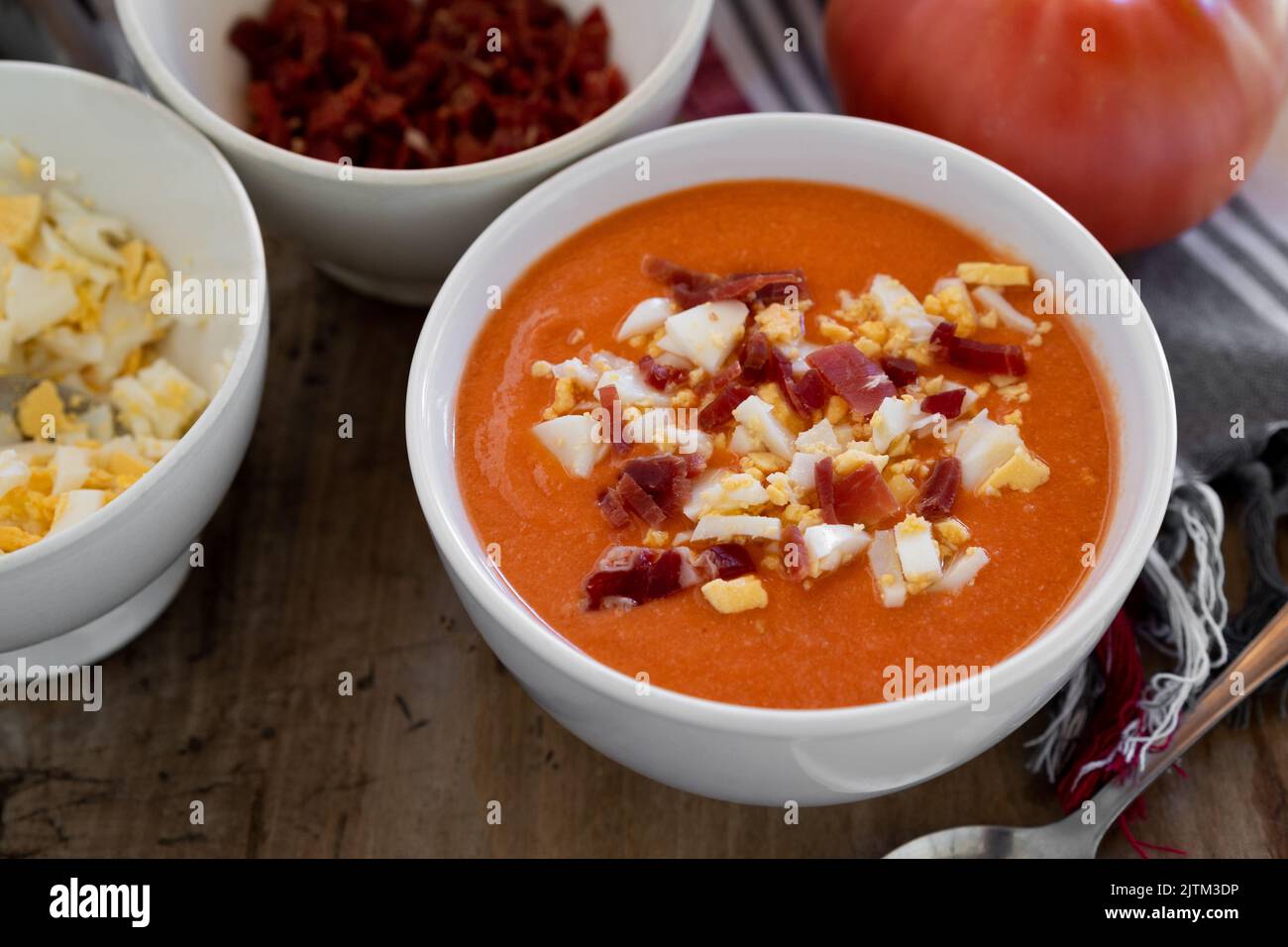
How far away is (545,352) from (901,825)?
90 cm

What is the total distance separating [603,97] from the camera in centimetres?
250

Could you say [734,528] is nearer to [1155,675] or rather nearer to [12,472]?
[1155,675]

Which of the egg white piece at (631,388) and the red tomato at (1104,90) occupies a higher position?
the red tomato at (1104,90)

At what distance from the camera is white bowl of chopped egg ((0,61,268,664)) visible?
1.95 metres

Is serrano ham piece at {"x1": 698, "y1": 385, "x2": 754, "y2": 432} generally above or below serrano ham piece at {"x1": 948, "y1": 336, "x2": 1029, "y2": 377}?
below

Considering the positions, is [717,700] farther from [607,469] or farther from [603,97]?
[603,97]

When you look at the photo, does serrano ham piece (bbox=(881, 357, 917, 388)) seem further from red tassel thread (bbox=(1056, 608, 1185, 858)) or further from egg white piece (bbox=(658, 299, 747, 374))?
red tassel thread (bbox=(1056, 608, 1185, 858))

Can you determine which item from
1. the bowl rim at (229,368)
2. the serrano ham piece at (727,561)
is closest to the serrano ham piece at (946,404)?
the serrano ham piece at (727,561)

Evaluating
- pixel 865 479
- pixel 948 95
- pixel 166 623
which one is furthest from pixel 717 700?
pixel 948 95

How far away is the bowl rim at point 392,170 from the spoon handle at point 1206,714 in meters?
1.28

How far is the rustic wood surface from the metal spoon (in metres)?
0.05

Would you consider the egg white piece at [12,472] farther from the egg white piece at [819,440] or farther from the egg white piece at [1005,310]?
the egg white piece at [1005,310]

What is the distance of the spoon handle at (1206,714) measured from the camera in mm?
2002

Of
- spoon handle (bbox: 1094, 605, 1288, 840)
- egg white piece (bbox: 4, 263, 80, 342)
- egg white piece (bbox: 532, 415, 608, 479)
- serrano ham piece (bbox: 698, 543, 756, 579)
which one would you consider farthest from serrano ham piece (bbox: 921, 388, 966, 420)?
egg white piece (bbox: 4, 263, 80, 342)
